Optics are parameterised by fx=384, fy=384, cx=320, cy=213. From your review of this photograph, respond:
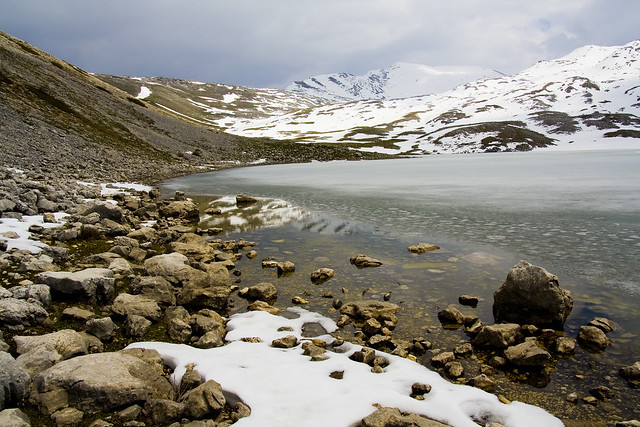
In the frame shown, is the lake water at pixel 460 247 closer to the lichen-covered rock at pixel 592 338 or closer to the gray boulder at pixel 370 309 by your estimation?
the lichen-covered rock at pixel 592 338

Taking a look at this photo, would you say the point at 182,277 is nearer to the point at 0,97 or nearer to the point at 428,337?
the point at 428,337

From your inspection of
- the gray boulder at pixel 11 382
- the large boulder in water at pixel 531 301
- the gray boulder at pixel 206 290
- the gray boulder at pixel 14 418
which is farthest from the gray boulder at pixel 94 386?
the large boulder in water at pixel 531 301

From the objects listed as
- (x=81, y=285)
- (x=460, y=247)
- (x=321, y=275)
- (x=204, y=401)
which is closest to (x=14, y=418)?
(x=204, y=401)

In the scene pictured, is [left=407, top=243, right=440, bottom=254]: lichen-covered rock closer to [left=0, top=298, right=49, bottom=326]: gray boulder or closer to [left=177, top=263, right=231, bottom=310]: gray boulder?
[left=177, top=263, right=231, bottom=310]: gray boulder

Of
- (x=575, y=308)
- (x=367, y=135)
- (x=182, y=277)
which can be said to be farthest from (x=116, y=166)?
(x=367, y=135)

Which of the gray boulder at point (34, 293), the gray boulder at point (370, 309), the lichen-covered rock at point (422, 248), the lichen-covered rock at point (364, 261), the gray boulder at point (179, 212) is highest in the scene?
the gray boulder at point (179, 212)

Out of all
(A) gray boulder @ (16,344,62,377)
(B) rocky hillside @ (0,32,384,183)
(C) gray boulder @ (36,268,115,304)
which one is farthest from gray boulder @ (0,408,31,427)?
(B) rocky hillside @ (0,32,384,183)

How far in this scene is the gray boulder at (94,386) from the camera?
570cm

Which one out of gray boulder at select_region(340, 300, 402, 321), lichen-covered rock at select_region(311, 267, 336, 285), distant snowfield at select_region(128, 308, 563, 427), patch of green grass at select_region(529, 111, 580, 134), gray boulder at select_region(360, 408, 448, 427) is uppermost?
patch of green grass at select_region(529, 111, 580, 134)

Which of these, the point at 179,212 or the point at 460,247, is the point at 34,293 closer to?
the point at 460,247

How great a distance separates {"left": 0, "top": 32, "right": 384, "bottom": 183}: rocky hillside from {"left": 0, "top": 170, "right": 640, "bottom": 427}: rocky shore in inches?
1003

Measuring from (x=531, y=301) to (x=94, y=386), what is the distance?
928 centimetres

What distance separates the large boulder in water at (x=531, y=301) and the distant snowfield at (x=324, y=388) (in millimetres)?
3331

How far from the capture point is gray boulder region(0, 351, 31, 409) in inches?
215
